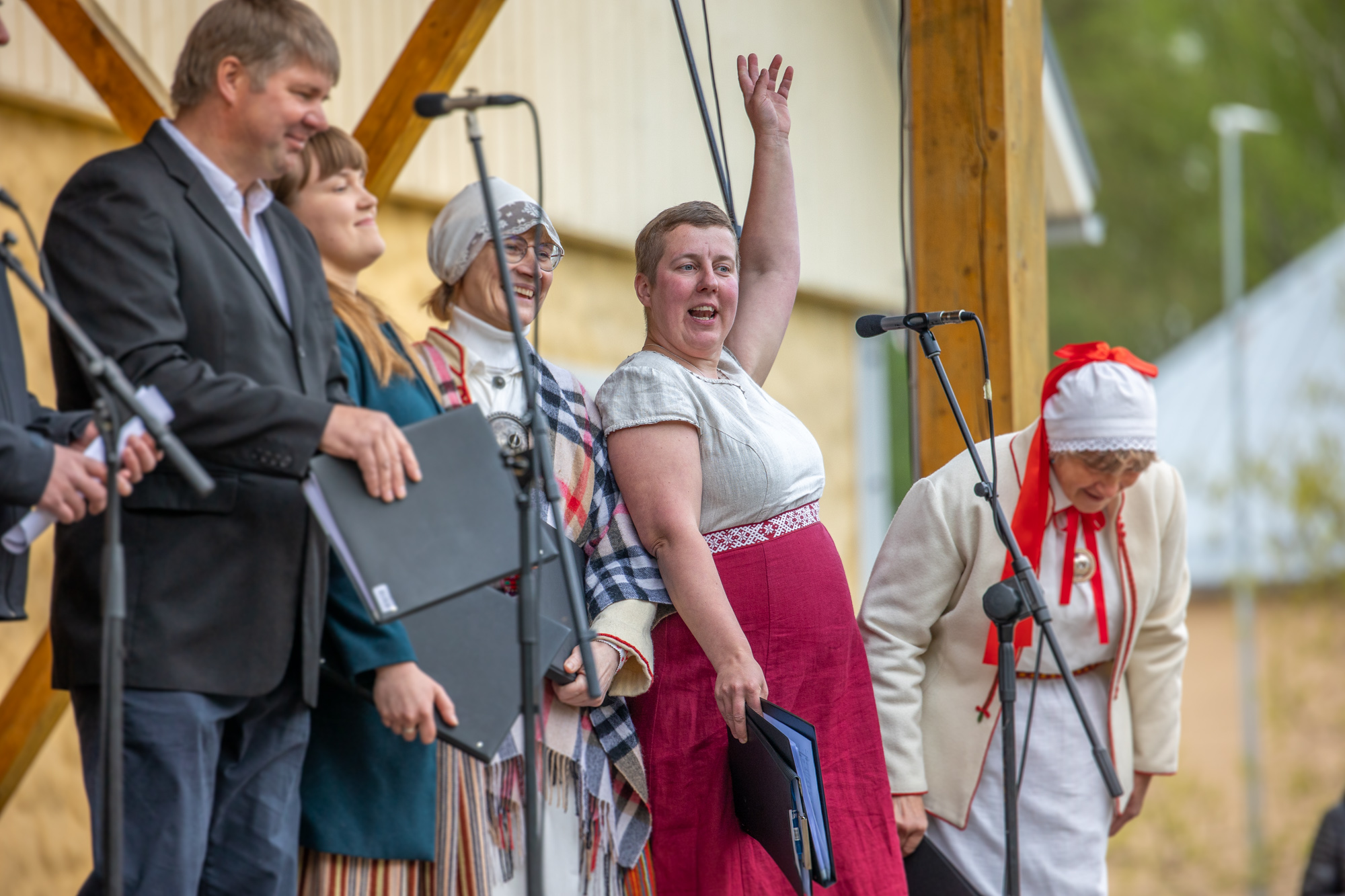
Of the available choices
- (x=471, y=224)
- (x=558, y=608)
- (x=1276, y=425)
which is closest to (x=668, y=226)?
(x=471, y=224)

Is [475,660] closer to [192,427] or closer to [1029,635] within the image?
[192,427]

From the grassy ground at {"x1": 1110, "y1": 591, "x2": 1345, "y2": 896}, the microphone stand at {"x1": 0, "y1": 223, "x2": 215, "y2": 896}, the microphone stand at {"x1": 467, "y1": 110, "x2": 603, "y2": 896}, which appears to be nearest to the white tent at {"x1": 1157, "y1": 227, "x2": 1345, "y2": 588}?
the grassy ground at {"x1": 1110, "y1": 591, "x2": 1345, "y2": 896}

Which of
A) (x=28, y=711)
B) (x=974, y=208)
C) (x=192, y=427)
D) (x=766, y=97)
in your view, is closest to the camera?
(x=192, y=427)

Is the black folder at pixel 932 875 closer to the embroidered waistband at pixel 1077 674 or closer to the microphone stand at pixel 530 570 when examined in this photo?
the embroidered waistband at pixel 1077 674

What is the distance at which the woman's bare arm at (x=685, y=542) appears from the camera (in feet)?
8.45

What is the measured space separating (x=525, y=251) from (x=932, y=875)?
1.55 metres

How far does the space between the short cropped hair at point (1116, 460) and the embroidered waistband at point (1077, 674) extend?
0.46 meters

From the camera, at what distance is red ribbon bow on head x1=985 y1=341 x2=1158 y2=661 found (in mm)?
3184

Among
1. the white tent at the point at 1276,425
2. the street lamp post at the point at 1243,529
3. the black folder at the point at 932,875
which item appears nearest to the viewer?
the black folder at the point at 932,875

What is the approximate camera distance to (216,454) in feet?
6.98

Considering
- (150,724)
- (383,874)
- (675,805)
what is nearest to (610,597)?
(675,805)

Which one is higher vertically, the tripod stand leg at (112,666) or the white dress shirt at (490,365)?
the white dress shirt at (490,365)

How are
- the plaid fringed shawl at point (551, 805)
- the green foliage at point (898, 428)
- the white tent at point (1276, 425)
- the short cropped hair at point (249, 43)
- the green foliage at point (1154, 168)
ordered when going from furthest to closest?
1. the green foliage at point (1154, 168)
2. the green foliage at point (898, 428)
3. the white tent at point (1276, 425)
4. the plaid fringed shawl at point (551, 805)
5. the short cropped hair at point (249, 43)

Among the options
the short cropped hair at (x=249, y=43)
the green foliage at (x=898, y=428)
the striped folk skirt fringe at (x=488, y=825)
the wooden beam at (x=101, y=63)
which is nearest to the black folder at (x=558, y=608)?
the striped folk skirt fringe at (x=488, y=825)
